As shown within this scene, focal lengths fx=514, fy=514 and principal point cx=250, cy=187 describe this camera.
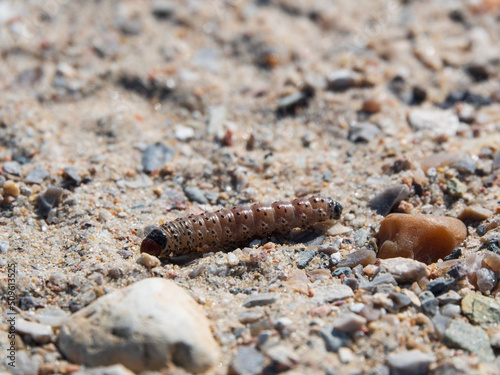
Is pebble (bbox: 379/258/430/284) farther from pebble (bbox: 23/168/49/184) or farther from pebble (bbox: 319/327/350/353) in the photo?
pebble (bbox: 23/168/49/184)

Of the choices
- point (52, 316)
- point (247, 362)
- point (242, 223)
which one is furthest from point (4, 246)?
point (247, 362)

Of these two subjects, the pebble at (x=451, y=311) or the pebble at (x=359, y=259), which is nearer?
the pebble at (x=451, y=311)

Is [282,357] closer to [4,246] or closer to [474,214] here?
[474,214]

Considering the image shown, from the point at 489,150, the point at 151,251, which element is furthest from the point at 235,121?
the point at 489,150

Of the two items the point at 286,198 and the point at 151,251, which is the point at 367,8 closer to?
the point at 286,198

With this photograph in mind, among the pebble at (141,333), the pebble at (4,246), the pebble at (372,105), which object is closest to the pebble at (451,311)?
the pebble at (141,333)

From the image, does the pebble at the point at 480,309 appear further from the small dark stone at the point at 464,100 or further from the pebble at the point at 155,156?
the pebble at the point at 155,156
